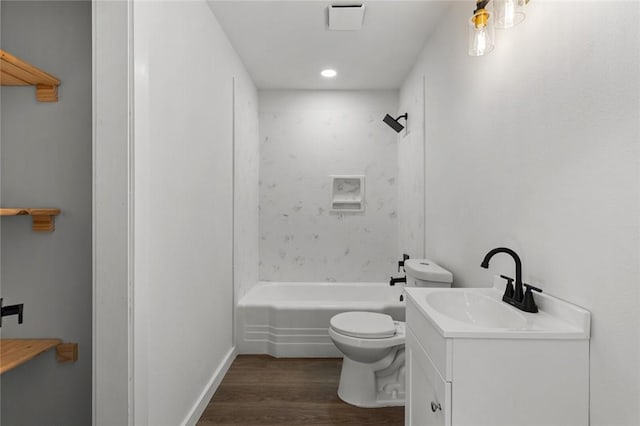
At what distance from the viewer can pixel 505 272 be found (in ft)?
5.22

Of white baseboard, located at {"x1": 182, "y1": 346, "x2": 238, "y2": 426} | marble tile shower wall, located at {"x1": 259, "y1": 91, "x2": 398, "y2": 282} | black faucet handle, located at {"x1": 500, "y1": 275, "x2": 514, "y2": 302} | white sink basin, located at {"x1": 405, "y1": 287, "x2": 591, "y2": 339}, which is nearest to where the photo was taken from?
white sink basin, located at {"x1": 405, "y1": 287, "x2": 591, "y2": 339}

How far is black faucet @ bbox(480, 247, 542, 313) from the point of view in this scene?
128cm

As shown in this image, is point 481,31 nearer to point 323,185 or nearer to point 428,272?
point 428,272

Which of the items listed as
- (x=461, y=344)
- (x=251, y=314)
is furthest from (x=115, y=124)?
(x=251, y=314)

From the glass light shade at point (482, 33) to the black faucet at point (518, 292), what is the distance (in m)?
0.83

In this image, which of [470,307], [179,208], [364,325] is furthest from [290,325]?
[470,307]

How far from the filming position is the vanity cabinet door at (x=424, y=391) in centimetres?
108

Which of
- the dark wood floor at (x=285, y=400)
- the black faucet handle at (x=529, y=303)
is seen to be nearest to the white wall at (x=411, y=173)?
the dark wood floor at (x=285, y=400)

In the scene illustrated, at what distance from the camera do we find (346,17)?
92.9 inches

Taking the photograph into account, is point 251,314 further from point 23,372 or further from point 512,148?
point 512,148

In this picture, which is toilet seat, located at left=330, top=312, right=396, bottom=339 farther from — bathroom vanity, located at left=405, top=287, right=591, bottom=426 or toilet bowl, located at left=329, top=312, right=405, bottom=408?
bathroom vanity, located at left=405, top=287, right=591, bottom=426

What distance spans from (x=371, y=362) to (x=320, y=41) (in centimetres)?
233

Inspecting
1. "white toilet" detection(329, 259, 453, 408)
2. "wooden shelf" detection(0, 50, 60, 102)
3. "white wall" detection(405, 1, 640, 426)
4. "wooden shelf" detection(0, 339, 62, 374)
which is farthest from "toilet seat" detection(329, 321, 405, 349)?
"wooden shelf" detection(0, 50, 60, 102)

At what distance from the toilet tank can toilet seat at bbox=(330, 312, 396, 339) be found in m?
0.33
